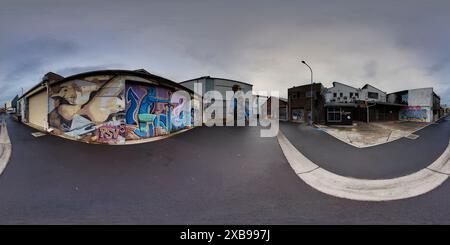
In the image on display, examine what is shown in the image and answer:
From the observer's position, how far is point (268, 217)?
128 inches

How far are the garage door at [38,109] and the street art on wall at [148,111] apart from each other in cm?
709

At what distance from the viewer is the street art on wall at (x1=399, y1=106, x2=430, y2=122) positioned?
87.0 ft

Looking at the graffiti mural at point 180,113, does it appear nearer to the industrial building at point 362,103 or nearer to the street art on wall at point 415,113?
the industrial building at point 362,103

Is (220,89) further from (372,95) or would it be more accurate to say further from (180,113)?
(372,95)

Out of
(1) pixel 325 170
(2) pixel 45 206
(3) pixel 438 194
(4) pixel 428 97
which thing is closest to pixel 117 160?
(2) pixel 45 206

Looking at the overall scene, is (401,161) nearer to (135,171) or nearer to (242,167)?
(242,167)

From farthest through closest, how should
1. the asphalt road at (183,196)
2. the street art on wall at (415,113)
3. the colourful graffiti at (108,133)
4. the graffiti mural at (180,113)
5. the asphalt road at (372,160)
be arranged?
the street art on wall at (415,113) < the graffiti mural at (180,113) < the colourful graffiti at (108,133) < the asphalt road at (372,160) < the asphalt road at (183,196)

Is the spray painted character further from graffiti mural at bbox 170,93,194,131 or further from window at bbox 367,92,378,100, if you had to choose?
window at bbox 367,92,378,100

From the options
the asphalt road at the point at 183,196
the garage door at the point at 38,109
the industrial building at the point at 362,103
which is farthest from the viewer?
the industrial building at the point at 362,103

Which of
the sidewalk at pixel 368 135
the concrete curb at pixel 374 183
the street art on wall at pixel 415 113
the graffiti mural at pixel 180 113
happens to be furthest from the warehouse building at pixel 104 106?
the street art on wall at pixel 415 113

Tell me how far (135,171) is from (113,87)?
6.64 metres

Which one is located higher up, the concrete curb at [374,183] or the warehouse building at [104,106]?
the warehouse building at [104,106]

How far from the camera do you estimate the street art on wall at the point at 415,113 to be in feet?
87.0

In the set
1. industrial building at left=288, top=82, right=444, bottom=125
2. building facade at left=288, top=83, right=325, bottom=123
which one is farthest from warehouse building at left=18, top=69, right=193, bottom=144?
industrial building at left=288, top=82, right=444, bottom=125
